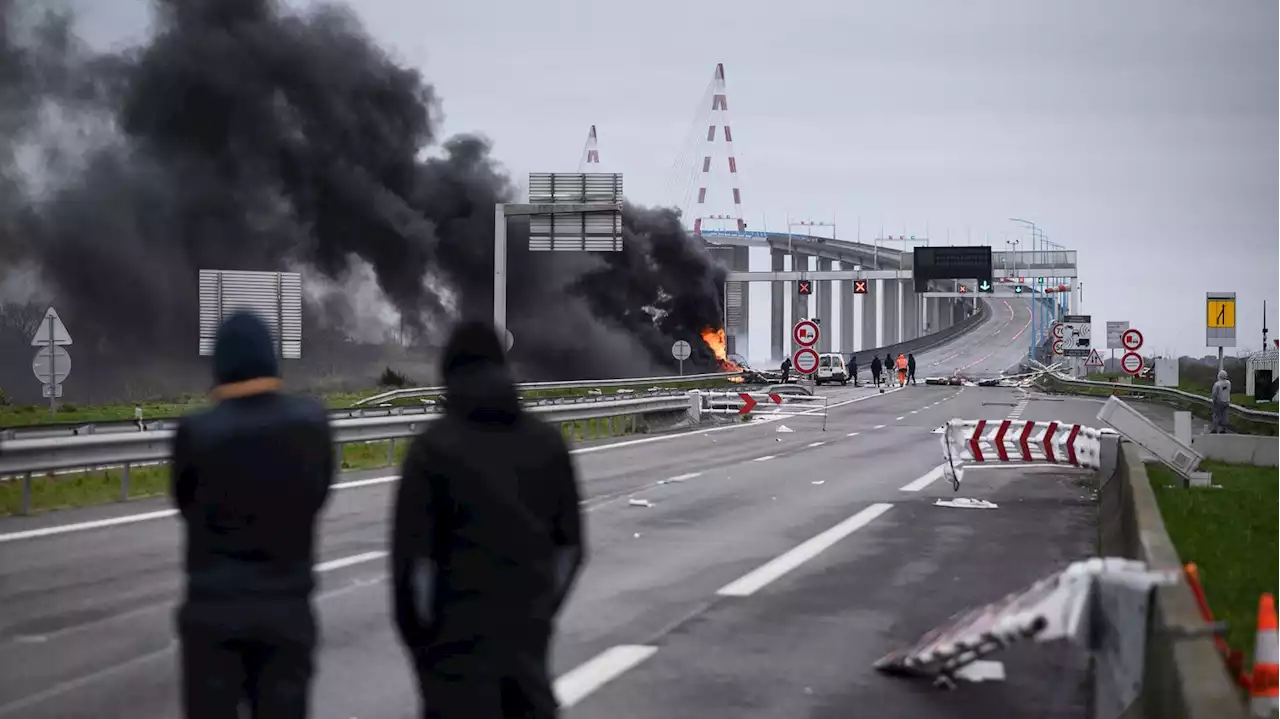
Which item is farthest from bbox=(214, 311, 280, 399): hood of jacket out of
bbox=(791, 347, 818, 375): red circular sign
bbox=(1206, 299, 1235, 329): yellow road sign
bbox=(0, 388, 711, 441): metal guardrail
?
bbox=(1206, 299, 1235, 329): yellow road sign

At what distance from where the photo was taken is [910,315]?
145750 millimetres

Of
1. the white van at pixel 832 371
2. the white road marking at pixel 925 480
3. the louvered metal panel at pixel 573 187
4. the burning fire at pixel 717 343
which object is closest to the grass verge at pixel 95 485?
the white road marking at pixel 925 480

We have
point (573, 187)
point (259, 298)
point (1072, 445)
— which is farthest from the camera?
point (573, 187)

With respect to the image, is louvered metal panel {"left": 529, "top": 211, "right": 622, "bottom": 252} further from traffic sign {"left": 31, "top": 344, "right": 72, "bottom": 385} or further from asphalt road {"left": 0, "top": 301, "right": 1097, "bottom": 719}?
asphalt road {"left": 0, "top": 301, "right": 1097, "bottom": 719}

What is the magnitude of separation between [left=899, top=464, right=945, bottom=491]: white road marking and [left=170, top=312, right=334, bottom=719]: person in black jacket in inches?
633

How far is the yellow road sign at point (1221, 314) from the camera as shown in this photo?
31.1 meters

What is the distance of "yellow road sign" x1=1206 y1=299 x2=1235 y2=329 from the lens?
31.1 m

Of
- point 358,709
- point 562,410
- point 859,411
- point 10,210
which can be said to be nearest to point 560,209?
point 562,410

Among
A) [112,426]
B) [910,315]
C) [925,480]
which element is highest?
[910,315]

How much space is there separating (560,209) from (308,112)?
26515 mm

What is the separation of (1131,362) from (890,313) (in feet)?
261

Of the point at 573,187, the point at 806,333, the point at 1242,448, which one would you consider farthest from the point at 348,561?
the point at 573,187

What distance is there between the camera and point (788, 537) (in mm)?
14289

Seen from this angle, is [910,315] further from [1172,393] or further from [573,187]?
[573,187]
